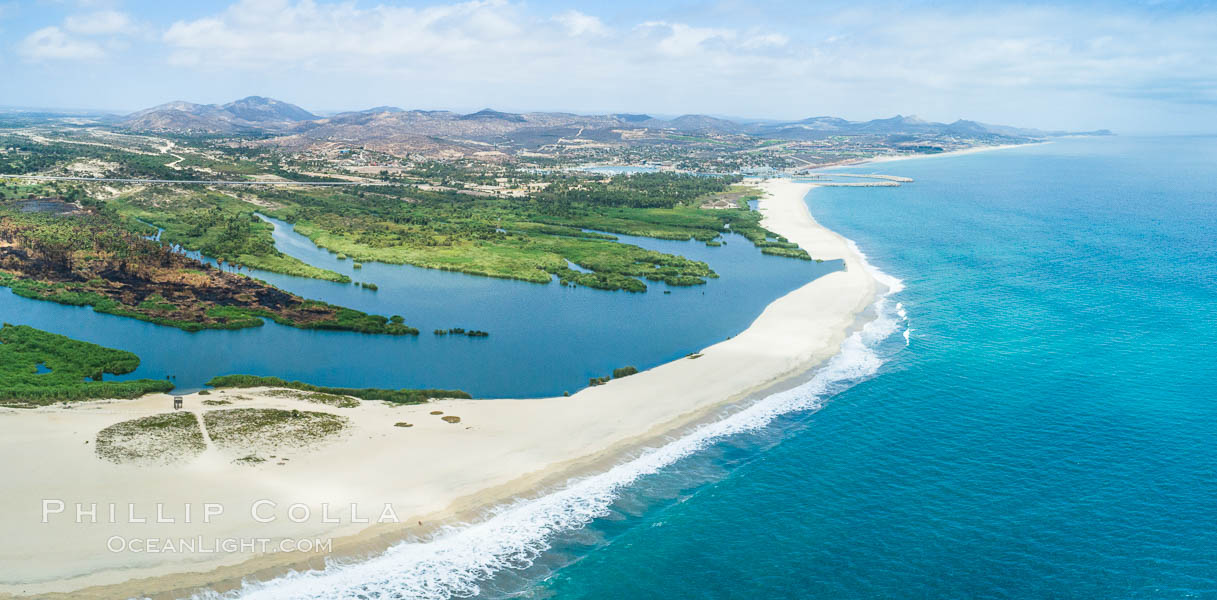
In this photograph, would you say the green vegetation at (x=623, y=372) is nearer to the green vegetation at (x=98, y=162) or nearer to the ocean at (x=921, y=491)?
the ocean at (x=921, y=491)

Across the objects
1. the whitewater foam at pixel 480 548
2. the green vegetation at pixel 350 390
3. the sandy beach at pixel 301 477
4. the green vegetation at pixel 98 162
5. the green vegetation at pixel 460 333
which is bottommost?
the whitewater foam at pixel 480 548

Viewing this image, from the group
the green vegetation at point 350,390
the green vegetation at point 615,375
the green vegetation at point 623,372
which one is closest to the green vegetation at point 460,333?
the green vegetation at point 350,390

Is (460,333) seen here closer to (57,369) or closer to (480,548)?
(57,369)

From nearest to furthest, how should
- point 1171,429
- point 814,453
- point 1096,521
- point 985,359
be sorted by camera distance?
1. point 1096,521
2. point 814,453
3. point 1171,429
4. point 985,359

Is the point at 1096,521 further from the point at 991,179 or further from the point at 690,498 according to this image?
the point at 991,179

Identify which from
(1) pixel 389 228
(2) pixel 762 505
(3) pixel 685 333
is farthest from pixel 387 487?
(1) pixel 389 228

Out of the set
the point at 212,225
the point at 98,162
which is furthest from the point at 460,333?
the point at 98,162
